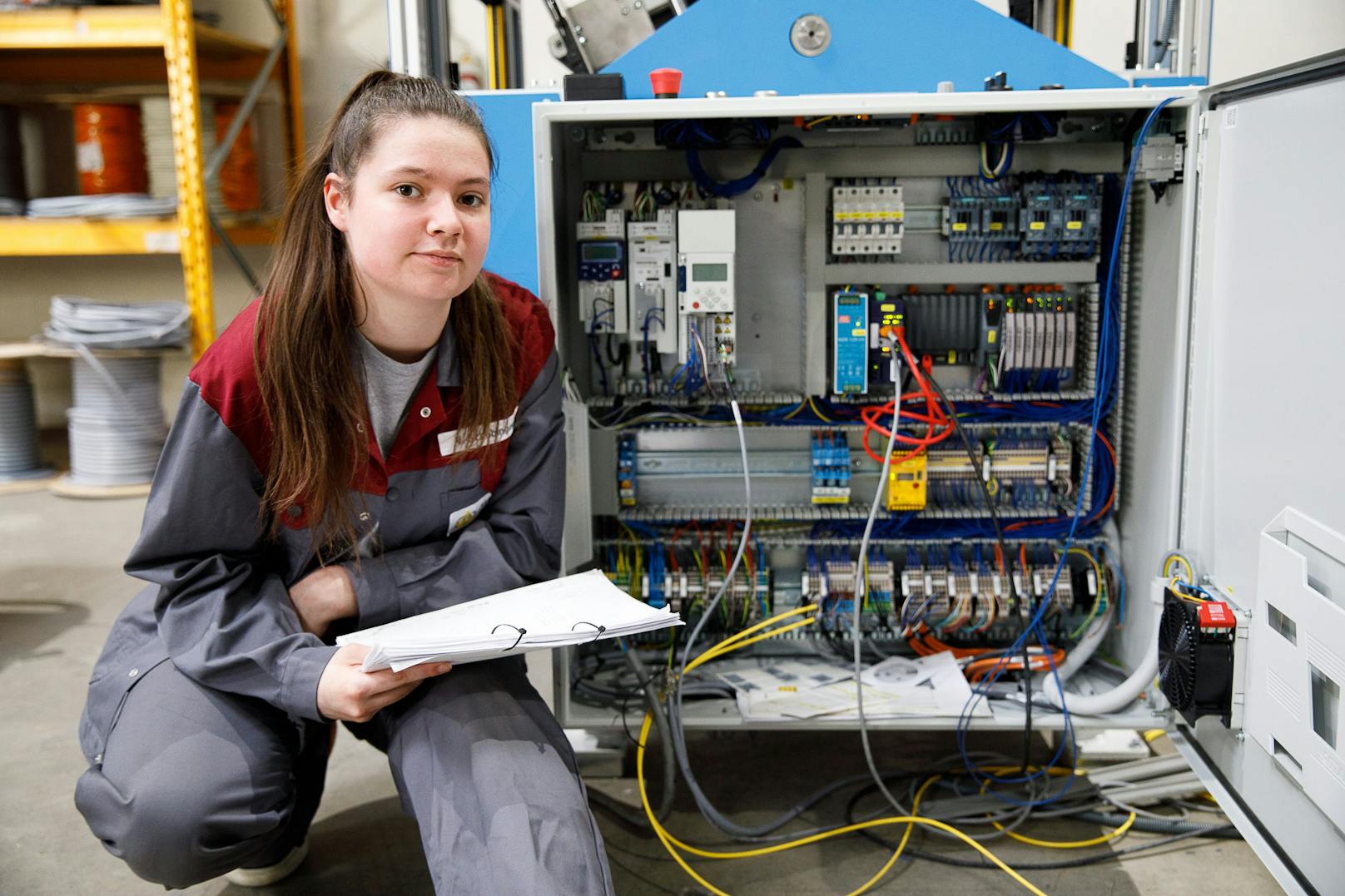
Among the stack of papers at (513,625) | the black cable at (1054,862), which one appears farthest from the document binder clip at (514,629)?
the black cable at (1054,862)

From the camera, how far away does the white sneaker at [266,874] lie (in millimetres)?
1713

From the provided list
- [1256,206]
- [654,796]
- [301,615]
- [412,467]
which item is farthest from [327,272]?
[1256,206]

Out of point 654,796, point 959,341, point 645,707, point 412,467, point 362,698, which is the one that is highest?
point 959,341

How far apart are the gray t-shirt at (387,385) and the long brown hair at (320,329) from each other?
38mm

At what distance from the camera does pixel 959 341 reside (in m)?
2.19

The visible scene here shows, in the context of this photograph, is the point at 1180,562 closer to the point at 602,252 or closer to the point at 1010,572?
the point at 1010,572

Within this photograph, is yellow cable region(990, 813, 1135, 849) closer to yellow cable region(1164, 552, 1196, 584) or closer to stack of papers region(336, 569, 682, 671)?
yellow cable region(1164, 552, 1196, 584)

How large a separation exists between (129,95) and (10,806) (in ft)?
11.4

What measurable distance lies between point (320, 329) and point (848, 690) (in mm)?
1211

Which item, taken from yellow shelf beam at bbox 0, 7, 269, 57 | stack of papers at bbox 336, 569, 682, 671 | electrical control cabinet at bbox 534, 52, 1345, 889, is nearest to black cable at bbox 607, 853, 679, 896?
electrical control cabinet at bbox 534, 52, 1345, 889

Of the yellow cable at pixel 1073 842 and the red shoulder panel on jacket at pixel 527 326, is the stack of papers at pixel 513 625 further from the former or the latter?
the yellow cable at pixel 1073 842

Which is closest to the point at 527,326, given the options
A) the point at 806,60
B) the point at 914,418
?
the point at 806,60

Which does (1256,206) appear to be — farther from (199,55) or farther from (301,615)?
(199,55)

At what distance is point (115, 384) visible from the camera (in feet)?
12.7
